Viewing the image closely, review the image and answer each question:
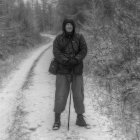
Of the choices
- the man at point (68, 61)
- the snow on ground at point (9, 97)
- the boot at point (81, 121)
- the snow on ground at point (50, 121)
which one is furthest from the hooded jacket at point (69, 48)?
the snow on ground at point (9, 97)

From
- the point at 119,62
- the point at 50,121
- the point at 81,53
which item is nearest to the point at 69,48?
the point at 81,53

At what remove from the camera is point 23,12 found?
127ft

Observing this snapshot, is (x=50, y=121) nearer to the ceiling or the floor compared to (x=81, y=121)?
nearer to the floor

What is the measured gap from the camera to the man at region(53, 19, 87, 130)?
21.8ft

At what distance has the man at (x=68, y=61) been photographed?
6648 millimetres

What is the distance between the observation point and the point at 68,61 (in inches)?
261

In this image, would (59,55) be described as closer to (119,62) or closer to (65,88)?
(65,88)

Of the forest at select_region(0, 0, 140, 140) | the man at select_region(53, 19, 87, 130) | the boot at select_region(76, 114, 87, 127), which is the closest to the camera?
the man at select_region(53, 19, 87, 130)

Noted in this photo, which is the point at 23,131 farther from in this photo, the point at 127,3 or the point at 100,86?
the point at 127,3

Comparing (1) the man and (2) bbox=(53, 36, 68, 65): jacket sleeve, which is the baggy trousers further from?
(2) bbox=(53, 36, 68, 65): jacket sleeve

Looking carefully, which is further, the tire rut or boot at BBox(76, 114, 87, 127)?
boot at BBox(76, 114, 87, 127)

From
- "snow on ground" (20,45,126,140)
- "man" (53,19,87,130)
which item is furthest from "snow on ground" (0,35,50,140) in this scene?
"man" (53,19,87,130)

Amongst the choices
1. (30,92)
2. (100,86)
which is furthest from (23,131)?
(100,86)

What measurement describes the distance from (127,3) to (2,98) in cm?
605
